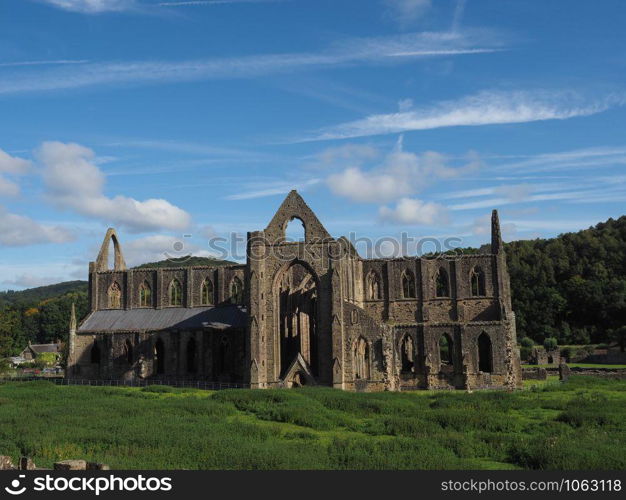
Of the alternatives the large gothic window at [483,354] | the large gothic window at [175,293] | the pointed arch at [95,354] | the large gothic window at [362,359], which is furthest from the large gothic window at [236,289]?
the large gothic window at [483,354]

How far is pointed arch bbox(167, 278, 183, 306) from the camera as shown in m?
56.4

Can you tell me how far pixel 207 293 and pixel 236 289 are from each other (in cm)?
290

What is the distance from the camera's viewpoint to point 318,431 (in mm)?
24344

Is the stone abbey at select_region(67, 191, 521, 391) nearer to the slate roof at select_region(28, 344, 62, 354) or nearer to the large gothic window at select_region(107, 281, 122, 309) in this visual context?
the large gothic window at select_region(107, 281, 122, 309)

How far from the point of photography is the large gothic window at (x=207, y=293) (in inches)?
2195

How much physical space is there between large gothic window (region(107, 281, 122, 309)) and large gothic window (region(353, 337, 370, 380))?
2400cm

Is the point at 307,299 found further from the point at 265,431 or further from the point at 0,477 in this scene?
the point at 0,477

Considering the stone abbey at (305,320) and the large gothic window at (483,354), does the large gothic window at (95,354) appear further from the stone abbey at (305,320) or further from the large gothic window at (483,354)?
the large gothic window at (483,354)

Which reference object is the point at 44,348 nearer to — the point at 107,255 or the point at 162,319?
the point at 107,255

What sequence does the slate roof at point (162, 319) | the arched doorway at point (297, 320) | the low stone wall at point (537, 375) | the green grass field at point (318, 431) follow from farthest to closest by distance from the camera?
the slate roof at point (162, 319) < the low stone wall at point (537, 375) < the arched doorway at point (297, 320) < the green grass field at point (318, 431)

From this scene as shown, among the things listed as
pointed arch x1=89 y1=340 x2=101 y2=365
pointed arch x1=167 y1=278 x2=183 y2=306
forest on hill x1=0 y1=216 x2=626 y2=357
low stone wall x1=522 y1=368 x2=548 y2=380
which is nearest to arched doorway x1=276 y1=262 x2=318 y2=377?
pointed arch x1=167 y1=278 x2=183 y2=306

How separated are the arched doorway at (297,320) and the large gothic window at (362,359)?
2.92 metres

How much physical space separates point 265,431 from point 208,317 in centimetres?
Answer: 3069

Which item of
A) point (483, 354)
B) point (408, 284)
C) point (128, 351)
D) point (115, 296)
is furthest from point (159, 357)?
point (483, 354)
